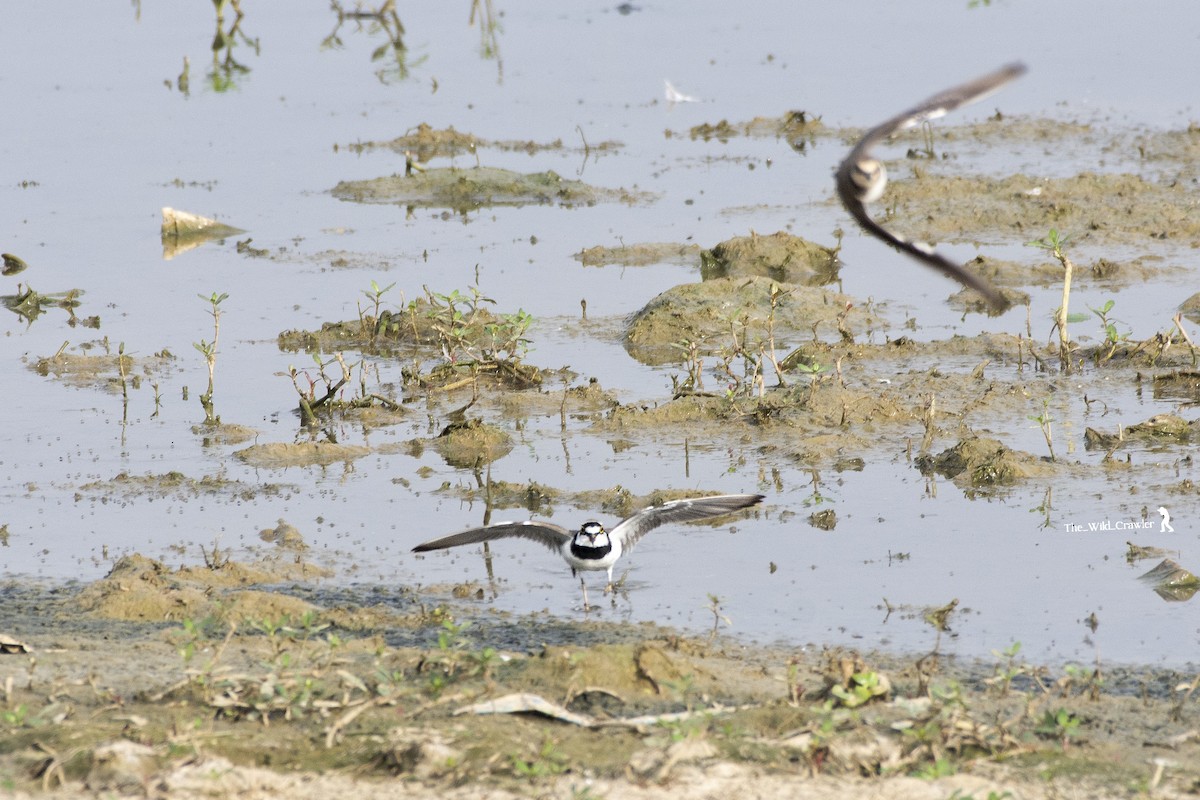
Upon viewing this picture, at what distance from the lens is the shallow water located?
8367mm

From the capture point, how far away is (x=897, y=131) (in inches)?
247

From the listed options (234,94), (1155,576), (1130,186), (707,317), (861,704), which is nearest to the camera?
(861,704)

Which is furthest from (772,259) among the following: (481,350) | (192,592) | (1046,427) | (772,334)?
(192,592)

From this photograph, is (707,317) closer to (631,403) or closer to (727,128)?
(631,403)

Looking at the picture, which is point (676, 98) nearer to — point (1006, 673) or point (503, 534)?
point (503, 534)

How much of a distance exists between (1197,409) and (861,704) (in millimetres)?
5396

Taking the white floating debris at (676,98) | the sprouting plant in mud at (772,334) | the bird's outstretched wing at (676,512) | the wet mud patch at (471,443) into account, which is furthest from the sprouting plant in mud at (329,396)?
the white floating debris at (676,98)

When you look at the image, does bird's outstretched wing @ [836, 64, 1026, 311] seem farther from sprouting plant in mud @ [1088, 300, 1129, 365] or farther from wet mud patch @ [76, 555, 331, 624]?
sprouting plant in mud @ [1088, 300, 1129, 365]

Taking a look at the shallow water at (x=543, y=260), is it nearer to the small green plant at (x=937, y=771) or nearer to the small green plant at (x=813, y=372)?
the small green plant at (x=813, y=372)

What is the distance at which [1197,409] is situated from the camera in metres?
10.5

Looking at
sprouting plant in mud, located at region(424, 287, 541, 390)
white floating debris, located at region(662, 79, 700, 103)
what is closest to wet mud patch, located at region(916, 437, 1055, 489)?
sprouting plant in mud, located at region(424, 287, 541, 390)

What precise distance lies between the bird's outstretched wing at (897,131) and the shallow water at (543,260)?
208cm

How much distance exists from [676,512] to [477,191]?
933cm

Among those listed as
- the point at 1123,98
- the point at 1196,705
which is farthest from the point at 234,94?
the point at 1196,705
